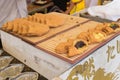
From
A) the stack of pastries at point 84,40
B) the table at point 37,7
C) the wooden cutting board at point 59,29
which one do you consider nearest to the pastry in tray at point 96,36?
the stack of pastries at point 84,40

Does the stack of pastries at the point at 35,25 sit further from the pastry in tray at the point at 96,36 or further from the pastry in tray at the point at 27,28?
the pastry in tray at the point at 96,36

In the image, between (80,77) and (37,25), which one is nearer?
(80,77)

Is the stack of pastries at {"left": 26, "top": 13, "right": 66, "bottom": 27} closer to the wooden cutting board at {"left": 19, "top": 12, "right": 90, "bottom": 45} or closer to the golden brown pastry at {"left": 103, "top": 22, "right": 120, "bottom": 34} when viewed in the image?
the wooden cutting board at {"left": 19, "top": 12, "right": 90, "bottom": 45}

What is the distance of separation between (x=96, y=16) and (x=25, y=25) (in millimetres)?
662

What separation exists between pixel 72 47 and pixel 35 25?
0.82ft

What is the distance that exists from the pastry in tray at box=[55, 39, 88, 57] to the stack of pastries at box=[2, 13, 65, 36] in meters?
0.15

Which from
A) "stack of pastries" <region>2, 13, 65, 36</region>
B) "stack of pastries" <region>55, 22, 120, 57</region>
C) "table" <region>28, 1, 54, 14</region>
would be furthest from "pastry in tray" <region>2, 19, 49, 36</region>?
"table" <region>28, 1, 54, 14</region>

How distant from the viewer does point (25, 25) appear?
35.1 inches

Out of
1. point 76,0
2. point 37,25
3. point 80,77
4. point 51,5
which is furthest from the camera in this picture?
point 51,5

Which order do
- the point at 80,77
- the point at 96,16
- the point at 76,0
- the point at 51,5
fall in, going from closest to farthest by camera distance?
the point at 80,77, the point at 96,16, the point at 76,0, the point at 51,5

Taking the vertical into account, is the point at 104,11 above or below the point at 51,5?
above

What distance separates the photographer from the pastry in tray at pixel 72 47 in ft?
2.34

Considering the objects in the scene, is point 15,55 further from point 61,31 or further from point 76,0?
point 76,0

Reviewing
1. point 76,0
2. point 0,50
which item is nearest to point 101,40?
point 0,50
